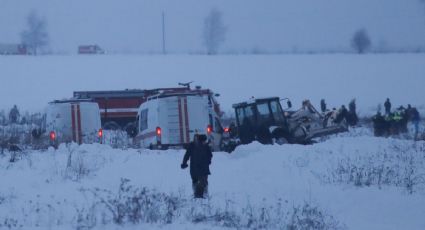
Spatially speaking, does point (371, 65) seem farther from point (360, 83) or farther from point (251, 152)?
point (251, 152)

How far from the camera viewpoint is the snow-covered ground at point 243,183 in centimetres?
1101

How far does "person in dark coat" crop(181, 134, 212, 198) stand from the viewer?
13.8m

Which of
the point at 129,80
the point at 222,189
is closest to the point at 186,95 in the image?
the point at 222,189

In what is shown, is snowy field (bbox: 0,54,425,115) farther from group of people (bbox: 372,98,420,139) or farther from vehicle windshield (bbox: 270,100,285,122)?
vehicle windshield (bbox: 270,100,285,122)

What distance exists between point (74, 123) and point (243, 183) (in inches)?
443

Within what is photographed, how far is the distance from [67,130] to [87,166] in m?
8.83

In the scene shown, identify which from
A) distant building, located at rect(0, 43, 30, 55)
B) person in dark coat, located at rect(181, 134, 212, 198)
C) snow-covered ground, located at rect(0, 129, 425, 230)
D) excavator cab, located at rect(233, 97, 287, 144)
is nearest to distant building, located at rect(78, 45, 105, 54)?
distant building, located at rect(0, 43, 30, 55)

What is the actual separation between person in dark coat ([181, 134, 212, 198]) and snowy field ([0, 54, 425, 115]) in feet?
116

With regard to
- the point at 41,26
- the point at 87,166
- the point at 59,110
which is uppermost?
the point at 41,26

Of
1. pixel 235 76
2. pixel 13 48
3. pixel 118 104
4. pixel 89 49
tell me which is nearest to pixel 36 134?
pixel 118 104

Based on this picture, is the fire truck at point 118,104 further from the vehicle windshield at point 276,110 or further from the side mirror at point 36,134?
the vehicle windshield at point 276,110

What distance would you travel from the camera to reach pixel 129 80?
5897cm

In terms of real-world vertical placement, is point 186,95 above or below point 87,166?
above

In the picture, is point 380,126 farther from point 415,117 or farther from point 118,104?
point 118,104
